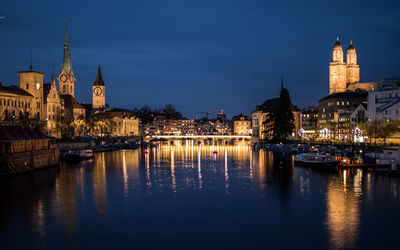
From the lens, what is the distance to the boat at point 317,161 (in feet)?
178

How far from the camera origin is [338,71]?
16262cm

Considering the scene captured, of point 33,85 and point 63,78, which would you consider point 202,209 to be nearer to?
point 33,85

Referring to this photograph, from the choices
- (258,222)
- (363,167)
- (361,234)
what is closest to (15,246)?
(258,222)

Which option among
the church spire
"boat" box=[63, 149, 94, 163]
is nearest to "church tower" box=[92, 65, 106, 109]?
the church spire

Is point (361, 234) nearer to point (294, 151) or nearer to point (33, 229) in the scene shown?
point (33, 229)

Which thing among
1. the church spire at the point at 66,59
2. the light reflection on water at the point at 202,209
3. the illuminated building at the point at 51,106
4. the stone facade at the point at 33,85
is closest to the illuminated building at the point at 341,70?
the church spire at the point at 66,59

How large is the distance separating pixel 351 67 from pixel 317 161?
397ft

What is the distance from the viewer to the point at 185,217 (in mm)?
28281

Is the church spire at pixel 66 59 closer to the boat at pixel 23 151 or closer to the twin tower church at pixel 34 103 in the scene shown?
the twin tower church at pixel 34 103

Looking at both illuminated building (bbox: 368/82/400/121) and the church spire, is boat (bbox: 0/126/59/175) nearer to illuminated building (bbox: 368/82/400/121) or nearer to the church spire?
illuminated building (bbox: 368/82/400/121)

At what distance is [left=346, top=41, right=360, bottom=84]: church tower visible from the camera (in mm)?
167125

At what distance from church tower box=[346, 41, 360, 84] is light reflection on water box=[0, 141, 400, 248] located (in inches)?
5031

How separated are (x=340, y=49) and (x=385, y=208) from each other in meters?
143

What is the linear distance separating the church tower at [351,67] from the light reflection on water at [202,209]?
127779 mm
